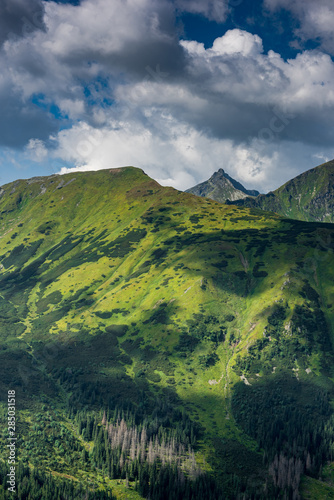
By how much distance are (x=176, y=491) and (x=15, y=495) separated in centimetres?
6945

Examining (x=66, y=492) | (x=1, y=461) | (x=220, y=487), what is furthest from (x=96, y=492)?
(x=220, y=487)

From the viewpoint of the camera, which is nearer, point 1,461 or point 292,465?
point 1,461

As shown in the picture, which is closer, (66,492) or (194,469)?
(66,492)

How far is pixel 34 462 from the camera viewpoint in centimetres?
18700

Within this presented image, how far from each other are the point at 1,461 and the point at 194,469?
301ft

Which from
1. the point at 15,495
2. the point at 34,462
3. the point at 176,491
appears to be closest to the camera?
the point at 15,495

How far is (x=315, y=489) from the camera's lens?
183 meters

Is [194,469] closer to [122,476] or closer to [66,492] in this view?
[122,476]

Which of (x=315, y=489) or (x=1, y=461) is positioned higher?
(x=1, y=461)

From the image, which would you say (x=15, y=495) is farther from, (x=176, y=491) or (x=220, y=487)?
(x=220, y=487)

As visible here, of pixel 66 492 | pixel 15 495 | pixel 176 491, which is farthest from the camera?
pixel 176 491

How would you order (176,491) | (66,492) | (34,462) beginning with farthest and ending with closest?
(34,462)
(176,491)
(66,492)

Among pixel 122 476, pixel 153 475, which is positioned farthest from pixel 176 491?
pixel 122 476

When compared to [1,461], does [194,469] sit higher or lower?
lower
